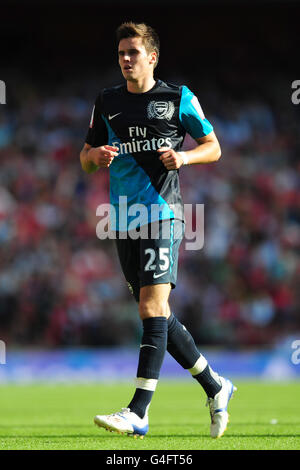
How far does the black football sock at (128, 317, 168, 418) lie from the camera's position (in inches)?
188

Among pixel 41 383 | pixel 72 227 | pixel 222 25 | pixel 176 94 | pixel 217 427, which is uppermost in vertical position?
pixel 222 25

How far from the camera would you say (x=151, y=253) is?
4.99 m

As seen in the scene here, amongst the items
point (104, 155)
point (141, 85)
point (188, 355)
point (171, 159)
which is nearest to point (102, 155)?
point (104, 155)

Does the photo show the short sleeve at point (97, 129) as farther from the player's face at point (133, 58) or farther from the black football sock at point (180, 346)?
the black football sock at point (180, 346)

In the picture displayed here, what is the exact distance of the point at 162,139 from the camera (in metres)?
5.20

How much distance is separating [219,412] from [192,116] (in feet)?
6.05

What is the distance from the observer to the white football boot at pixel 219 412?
5.07m

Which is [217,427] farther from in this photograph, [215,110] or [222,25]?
[222,25]

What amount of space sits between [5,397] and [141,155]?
20.4ft

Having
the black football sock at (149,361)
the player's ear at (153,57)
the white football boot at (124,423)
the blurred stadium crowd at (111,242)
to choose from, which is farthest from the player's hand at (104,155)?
the blurred stadium crowd at (111,242)

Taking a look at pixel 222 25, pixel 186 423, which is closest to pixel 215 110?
pixel 222 25

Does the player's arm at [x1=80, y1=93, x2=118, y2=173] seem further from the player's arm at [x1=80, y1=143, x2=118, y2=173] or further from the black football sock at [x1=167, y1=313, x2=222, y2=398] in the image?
the black football sock at [x1=167, y1=313, x2=222, y2=398]

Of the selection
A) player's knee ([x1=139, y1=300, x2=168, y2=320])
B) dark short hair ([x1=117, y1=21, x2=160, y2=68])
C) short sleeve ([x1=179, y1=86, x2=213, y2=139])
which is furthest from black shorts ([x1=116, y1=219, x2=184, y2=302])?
dark short hair ([x1=117, y1=21, x2=160, y2=68])

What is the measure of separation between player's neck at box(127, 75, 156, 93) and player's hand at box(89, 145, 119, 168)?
0.44 m
